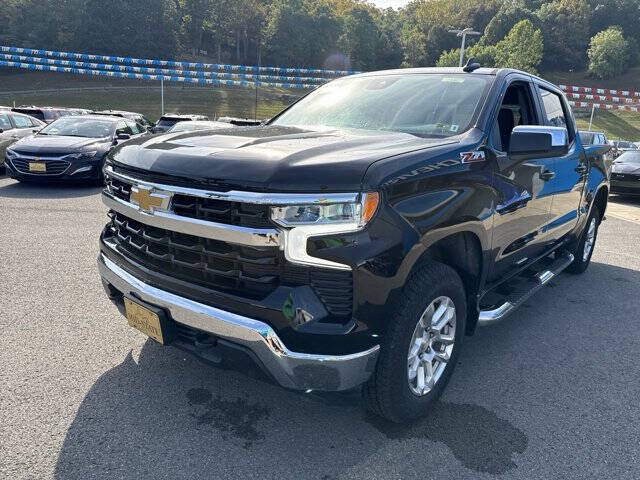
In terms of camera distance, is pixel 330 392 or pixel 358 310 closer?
pixel 358 310

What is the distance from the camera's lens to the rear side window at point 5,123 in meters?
11.9

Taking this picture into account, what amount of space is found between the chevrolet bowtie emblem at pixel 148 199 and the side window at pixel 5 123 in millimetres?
11322

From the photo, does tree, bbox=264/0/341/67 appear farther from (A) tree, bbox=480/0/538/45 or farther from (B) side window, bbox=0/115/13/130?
(B) side window, bbox=0/115/13/130

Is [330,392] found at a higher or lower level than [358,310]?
lower

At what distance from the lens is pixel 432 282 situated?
260 centimetres

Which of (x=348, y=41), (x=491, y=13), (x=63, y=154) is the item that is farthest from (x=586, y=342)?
(x=491, y=13)

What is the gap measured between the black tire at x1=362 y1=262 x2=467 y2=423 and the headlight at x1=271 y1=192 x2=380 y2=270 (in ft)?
1.50

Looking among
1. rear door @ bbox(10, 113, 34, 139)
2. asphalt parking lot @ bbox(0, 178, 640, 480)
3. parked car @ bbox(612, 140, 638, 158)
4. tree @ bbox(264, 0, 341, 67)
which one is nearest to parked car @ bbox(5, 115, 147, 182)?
rear door @ bbox(10, 113, 34, 139)

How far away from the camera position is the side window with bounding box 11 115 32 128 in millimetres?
12430

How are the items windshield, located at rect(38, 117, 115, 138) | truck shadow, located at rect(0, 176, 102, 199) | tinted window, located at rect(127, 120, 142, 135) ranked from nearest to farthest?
truck shadow, located at rect(0, 176, 102, 199) < windshield, located at rect(38, 117, 115, 138) < tinted window, located at rect(127, 120, 142, 135)

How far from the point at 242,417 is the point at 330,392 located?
2.16 feet

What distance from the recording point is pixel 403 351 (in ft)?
8.11

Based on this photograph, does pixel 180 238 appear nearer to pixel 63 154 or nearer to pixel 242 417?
pixel 242 417

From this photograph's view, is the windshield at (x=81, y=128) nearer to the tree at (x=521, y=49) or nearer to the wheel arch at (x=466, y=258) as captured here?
the wheel arch at (x=466, y=258)
